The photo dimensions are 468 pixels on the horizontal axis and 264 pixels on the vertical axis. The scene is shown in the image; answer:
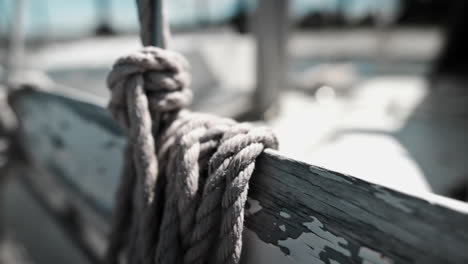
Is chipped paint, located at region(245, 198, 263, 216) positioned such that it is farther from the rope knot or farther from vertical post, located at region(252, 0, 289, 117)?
vertical post, located at region(252, 0, 289, 117)

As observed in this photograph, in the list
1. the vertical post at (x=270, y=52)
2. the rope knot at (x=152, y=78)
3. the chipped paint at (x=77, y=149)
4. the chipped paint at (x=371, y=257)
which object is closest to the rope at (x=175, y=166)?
the rope knot at (x=152, y=78)

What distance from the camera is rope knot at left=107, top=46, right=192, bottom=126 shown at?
1.72 ft

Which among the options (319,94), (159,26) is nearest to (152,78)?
(159,26)

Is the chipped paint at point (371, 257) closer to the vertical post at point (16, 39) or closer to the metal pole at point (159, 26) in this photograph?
the metal pole at point (159, 26)

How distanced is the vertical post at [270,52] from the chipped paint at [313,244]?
59.1 inches

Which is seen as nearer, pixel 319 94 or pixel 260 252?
pixel 260 252

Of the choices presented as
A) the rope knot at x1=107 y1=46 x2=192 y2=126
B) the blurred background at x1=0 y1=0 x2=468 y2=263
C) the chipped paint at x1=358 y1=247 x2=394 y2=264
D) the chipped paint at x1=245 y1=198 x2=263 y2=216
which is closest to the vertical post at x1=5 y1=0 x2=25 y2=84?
the blurred background at x1=0 y1=0 x2=468 y2=263

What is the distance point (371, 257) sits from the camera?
0.36 meters

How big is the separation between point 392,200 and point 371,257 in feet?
0.27

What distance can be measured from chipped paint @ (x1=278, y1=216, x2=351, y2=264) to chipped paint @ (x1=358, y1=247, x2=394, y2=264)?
0.06 ft

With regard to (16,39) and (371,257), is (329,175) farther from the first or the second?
(16,39)

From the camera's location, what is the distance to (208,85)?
2.47m

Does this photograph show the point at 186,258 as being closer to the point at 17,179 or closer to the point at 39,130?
the point at 39,130

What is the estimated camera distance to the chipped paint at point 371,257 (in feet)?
1.14
